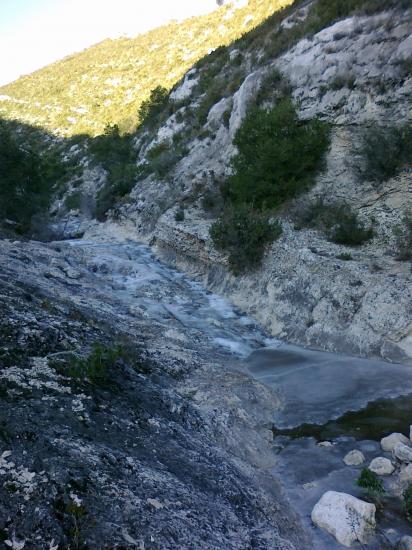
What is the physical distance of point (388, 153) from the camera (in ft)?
51.3

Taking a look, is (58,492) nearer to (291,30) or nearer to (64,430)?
(64,430)

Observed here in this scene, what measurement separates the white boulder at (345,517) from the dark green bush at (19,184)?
23831 mm

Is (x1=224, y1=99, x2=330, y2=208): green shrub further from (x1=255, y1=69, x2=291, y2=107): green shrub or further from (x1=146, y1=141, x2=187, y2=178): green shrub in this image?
(x1=146, y1=141, x2=187, y2=178): green shrub

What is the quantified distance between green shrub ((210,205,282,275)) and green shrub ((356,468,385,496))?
10.3 meters

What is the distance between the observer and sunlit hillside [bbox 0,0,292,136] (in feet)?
190

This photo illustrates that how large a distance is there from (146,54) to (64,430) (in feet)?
267

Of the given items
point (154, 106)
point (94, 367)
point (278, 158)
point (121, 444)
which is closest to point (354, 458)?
point (121, 444)

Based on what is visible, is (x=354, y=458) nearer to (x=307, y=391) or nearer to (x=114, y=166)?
(x=307, y=391)

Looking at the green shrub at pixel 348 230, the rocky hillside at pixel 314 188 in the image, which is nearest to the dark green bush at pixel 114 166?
the rocky hillside at pixel 314 188

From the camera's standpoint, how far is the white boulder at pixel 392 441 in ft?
23.7

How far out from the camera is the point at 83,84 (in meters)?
71.5

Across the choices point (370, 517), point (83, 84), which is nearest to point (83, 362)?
point (370, 517)

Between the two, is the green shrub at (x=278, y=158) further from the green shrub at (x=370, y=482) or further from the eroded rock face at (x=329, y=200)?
the green shrub at (x=370, y=482)

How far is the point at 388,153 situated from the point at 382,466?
12532 millimetres
